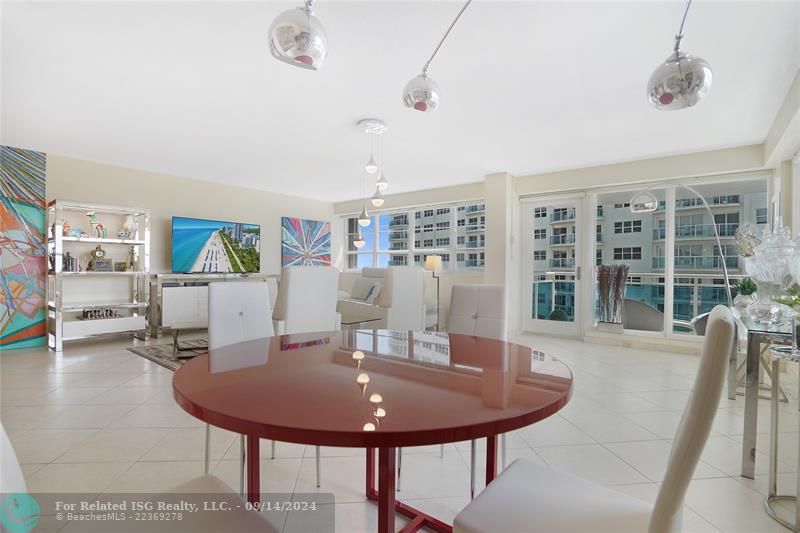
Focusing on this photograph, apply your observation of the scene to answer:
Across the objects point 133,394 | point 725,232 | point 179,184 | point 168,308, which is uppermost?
point 179,184

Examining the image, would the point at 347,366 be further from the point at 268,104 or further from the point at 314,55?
the point at 268,104

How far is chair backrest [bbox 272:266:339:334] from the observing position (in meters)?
2.75

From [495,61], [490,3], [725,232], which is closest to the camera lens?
[490,3]

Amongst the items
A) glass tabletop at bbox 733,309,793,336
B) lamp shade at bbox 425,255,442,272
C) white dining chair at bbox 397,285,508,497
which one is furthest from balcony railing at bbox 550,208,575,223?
white dining chair at bbox 397,285,508,497

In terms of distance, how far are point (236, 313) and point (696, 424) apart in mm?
1941

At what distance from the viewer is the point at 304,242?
7656mm

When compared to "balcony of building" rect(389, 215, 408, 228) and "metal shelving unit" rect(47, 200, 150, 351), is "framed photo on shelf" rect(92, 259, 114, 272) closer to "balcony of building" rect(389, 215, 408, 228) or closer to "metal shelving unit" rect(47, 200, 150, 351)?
"metal shelving unit" rect(47, 200, 150, 351)

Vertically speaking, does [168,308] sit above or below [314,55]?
below

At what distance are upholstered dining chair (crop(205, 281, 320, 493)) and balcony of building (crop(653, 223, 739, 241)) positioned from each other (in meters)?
5.23

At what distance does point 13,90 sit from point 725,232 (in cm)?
752

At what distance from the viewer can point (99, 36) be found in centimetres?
229

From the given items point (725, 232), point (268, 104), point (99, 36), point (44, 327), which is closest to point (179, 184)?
point (44, 327)

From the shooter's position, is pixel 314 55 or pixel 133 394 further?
pixel 133 394

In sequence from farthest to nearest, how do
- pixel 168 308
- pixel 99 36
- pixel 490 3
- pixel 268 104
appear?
pixel 168 308 < pixel 268 104 < pixel 99 36 < pixel 490 3
